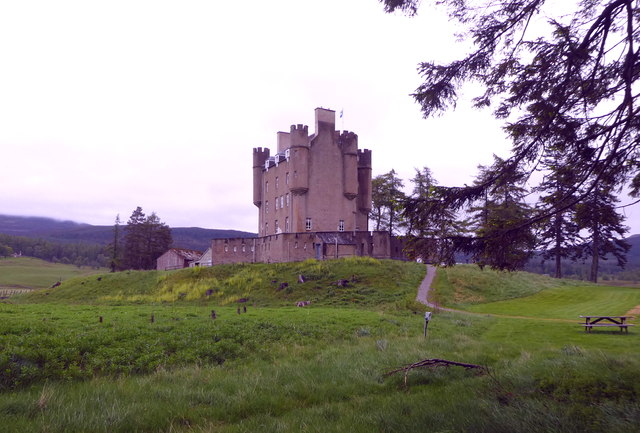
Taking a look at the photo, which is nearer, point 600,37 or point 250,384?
point 250,384

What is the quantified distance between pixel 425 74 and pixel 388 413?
6546 millimetres

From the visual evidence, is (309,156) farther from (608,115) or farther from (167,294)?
(608,115)

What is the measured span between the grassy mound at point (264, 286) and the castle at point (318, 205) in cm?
527

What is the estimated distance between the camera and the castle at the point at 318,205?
47.3 m

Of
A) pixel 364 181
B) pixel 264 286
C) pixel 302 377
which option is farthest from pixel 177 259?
pixel 302 377

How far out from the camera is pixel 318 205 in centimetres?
5156

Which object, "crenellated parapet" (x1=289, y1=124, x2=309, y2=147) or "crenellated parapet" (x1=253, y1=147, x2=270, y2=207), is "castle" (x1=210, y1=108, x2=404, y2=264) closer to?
"crenellated parapet" (x1=289, y1=124, x2=309, y2=147)

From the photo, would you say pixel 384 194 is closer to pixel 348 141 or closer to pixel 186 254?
pixel 348 141

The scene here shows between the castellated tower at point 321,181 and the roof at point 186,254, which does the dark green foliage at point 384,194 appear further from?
the roof at point 186,254

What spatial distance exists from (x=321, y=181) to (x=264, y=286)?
18971 millimetres

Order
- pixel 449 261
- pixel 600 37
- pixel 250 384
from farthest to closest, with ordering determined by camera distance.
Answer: pixel 449 261, pixel 600 37, pixel 250 384

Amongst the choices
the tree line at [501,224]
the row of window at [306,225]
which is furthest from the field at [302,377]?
the row of window at [306,225]

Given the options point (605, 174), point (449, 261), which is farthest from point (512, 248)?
point (605, 174)

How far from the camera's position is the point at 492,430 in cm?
494
